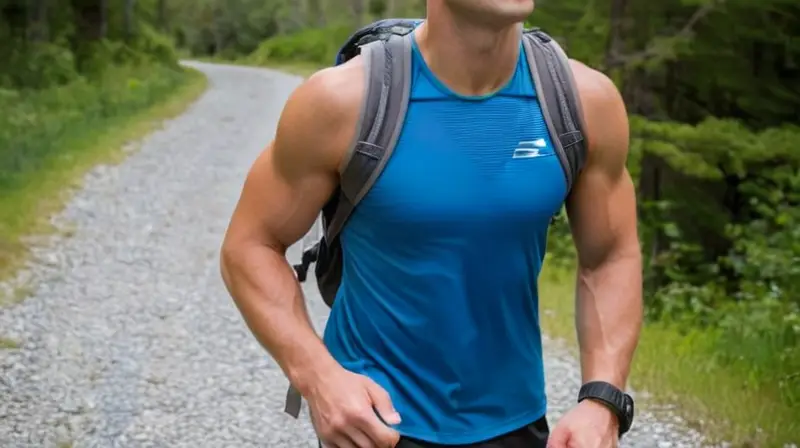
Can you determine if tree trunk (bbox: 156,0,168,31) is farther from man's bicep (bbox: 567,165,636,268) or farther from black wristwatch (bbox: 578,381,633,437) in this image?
black wristwatch (bbox: 578,381,633,437)

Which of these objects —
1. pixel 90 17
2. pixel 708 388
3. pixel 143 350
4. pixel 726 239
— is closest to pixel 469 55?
pixel 708 388

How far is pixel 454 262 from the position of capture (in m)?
1.57

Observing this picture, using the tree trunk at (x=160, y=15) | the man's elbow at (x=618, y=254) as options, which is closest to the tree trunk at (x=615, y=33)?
the man's elbow at (x=618, y=254)

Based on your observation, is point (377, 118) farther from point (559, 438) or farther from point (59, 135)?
point (59, 135)

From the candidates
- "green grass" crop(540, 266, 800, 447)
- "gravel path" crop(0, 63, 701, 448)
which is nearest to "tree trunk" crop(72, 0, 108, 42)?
"gravel path" crop(0, 63, 701, 448)

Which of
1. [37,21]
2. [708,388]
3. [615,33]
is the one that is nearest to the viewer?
[708,388]

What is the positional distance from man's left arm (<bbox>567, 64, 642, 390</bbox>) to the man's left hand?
59mm

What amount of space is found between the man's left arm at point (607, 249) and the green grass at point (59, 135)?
5.56 meters

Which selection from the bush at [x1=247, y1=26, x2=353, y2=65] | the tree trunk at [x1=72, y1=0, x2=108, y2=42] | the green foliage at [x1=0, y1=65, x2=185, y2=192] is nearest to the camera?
the green foliage at [x1=0, y1=65, x2=185, y2=192]

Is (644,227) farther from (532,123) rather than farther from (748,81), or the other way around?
(532,123)

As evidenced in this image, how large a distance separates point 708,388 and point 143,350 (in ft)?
10.2

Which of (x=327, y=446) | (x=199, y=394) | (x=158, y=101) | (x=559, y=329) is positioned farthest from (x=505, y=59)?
(x=158, y=101)

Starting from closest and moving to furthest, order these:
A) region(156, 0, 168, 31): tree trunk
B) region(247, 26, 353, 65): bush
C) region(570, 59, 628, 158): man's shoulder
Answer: region(570, 59, 628, 158): man's shoulder → region(247, 26, 353, 65): bush → region(156, 0, 168, 31): tree trunk

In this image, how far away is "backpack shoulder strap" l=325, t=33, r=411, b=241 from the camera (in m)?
1.50
